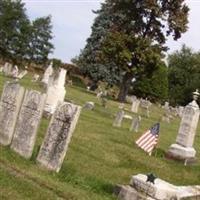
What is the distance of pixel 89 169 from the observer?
1202cm

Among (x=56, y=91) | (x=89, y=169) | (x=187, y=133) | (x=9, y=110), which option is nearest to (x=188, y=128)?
(x=187, y=133)

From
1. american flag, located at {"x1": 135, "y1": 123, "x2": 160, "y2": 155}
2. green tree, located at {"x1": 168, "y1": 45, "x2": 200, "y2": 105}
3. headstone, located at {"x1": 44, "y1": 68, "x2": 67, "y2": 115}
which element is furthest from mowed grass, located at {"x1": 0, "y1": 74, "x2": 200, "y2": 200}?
green tree, located at {"x1": 168, "y1": 45, "x2": 200, "y2": 105}

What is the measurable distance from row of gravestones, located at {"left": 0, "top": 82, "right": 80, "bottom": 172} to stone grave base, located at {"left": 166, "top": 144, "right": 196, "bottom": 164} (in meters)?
6.29

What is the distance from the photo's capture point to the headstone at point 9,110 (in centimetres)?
1191

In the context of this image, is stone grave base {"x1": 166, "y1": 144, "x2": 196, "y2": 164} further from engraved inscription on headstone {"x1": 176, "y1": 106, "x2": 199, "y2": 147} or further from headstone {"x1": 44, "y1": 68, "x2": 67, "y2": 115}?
headstone {"x1": 44, "y1": 68, "x2": 67, "y2": 115}

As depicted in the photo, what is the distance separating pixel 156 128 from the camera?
14.6 meters

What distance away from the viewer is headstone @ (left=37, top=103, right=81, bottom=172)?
10750mm

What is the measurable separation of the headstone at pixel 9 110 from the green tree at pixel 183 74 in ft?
192

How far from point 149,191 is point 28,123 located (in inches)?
131

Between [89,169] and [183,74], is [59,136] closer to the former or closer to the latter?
[89,169]

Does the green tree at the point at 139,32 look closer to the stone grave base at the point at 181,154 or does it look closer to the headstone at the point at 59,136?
the stone grave base at the point at 181,154

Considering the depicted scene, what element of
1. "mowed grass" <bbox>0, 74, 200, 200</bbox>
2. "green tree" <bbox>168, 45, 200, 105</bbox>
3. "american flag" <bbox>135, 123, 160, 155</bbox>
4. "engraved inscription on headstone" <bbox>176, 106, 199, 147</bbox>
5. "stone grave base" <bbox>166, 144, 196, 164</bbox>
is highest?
"green tree" <bbox>168, 45, 200, 105</bbox>

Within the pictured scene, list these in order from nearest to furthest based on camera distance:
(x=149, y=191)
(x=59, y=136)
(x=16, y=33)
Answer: (x=149, y=191), (x=59, y=136), (x=16, y=33)

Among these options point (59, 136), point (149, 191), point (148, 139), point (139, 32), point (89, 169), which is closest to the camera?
point (149, 191)
